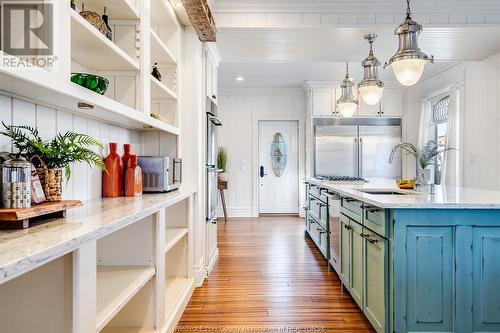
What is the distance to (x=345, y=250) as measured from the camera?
9.21 feet

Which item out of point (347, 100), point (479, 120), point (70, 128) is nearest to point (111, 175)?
point (70, 128)

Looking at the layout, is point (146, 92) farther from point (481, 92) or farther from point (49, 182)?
point (481, 92)

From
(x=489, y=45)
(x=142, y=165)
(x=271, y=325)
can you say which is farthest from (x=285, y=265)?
(x=489, y=45)

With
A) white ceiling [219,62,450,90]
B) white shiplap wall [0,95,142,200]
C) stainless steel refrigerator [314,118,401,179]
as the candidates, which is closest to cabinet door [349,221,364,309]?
white shiplap wall [0,95,142,200]

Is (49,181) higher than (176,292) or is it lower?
higher

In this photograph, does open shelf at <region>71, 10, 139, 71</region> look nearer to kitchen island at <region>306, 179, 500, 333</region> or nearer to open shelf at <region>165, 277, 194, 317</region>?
open shelf at <region>165, 277, 194, 317</region>

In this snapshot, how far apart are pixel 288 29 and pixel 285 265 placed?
2.50m

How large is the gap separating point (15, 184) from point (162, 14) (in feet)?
6.46

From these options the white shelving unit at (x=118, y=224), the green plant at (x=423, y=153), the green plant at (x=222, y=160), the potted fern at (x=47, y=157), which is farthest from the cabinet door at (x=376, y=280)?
the green plant at (x=222, y=160)

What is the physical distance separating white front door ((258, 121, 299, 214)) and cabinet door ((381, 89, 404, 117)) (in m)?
1.83

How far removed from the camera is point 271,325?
7.67 ft

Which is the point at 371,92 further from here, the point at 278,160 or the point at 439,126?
the point at 278,160

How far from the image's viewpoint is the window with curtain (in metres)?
5.53

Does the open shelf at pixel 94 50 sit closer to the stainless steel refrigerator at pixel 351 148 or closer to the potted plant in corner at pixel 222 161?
the potted plant in corner at pixel 222 161
